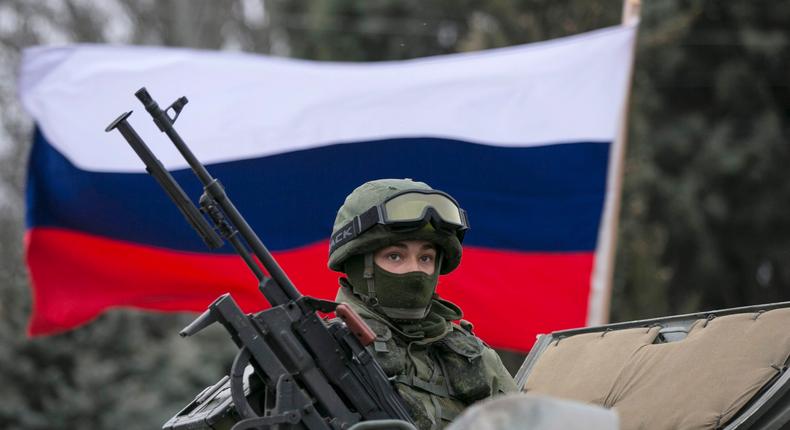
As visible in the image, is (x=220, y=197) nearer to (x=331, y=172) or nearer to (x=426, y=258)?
(x=426, y=258)

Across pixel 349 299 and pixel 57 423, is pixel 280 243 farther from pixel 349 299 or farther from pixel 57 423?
pixel 57 423

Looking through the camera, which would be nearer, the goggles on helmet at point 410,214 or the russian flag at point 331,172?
the goggles on helmet at point 410,214

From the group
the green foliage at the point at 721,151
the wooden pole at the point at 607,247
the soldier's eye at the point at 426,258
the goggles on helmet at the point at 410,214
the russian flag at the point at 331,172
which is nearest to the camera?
the goggles on helmet at the point at 410,214

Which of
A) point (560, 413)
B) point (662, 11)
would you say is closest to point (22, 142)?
point (662, 11)

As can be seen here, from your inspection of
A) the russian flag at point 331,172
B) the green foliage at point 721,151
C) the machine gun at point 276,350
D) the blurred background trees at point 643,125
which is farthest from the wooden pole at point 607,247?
the green foliage at point 721,151

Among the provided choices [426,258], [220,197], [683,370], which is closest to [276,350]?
[220,197]

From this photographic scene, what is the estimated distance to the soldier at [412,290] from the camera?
4766 mm

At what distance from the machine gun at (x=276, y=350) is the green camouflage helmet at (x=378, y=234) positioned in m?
0.41

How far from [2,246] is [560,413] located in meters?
16.6

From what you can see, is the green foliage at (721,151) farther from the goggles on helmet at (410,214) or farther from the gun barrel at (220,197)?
the gun barrel at (220,197)

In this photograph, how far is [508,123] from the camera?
9.69m

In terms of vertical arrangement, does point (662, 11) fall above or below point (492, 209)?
above

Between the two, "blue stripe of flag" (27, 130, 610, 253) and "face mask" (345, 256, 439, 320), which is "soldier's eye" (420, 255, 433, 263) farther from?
"blue stripe of flag" (27, 130, 610, 253)

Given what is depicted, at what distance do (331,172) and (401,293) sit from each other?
15.7 ft
